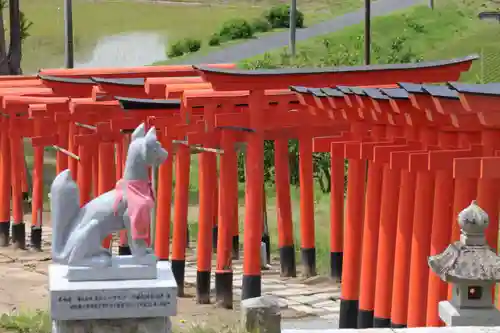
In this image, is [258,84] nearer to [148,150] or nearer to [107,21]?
[148,150]

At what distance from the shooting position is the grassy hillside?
40562mm

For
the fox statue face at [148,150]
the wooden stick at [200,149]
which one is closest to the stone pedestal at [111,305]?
the fox statue face at [148,150]

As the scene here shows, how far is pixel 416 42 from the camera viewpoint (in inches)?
1821

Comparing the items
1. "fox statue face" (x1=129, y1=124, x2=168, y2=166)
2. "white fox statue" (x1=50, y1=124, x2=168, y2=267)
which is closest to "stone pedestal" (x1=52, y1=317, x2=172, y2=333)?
"white fox statue" (x1=50, y1=124, x2=168, y2=267)

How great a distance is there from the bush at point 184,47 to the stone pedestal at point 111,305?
42372 millimetres

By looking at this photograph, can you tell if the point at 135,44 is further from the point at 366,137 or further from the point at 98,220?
the point at 98,220

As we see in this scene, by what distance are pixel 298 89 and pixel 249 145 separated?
3.57ft

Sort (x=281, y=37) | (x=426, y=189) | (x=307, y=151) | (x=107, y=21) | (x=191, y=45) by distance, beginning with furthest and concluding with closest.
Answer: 1. (x=107, y=21)
2. (x=191, y=45)
3. (x=281, y=37)
4. (x=307, y=151)
5. (x=426, y=189)

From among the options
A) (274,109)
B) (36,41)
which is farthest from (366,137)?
(36,41)

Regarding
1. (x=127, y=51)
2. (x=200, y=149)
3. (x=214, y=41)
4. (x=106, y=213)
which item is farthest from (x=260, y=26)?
(x=106, y=213)

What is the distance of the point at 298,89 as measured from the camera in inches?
624

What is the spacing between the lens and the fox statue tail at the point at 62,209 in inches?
404

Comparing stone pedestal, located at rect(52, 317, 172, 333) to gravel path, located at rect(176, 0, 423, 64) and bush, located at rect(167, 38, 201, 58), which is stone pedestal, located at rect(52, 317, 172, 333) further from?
bush, located at rect(167, 38, 201, 58)

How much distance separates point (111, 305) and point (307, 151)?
10024 mm
